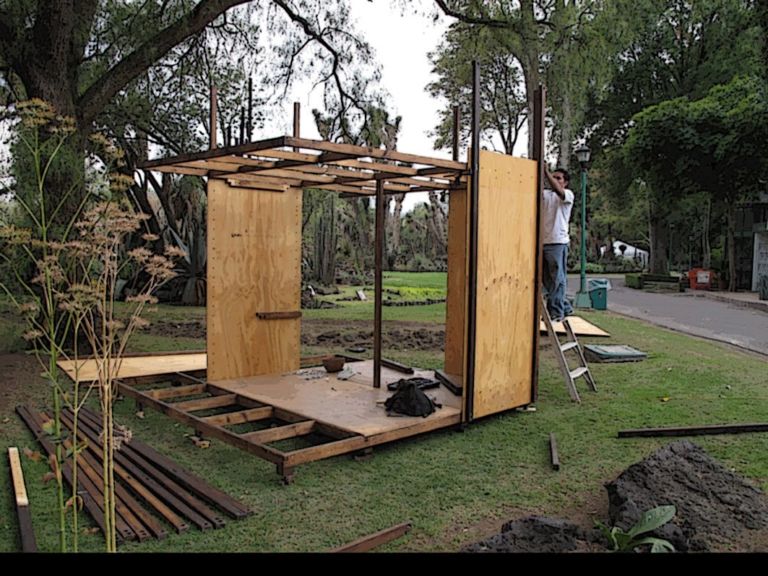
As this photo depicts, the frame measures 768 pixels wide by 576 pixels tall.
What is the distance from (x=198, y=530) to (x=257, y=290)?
145 inches

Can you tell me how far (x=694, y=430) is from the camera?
5328mm

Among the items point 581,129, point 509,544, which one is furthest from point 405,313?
point 581,129

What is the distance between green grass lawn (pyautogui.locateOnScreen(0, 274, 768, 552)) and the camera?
11.3 ft

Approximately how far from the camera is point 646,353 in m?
9.28

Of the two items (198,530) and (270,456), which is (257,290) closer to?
(270,456)

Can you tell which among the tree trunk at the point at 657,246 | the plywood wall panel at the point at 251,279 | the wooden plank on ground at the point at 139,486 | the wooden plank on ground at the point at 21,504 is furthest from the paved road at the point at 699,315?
the wooden plank on ground at the point at 21,504

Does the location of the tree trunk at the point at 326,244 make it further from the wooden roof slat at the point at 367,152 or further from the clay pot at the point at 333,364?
the wooden roof slat at the point at 367,152

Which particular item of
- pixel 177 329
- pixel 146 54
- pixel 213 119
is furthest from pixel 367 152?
pixel 177 329

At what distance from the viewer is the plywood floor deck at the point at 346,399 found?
199 inches

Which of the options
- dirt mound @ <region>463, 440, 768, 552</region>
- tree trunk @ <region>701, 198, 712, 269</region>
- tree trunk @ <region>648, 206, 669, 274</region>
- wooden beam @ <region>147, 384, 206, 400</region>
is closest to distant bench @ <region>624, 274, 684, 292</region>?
tree trunk @ <region>701, 198, 712, 269</region>

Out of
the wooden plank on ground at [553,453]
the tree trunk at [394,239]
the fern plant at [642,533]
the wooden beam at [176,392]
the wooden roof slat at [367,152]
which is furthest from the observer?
the tree trunk at [394,239]

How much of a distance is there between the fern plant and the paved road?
8.03m

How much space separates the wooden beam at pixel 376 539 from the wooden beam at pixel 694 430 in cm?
258

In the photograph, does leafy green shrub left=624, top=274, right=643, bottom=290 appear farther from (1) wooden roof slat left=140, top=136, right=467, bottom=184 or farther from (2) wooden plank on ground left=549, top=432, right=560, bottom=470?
(2) wooden plank on ground left=549, top=432, right=560, bottom=470
